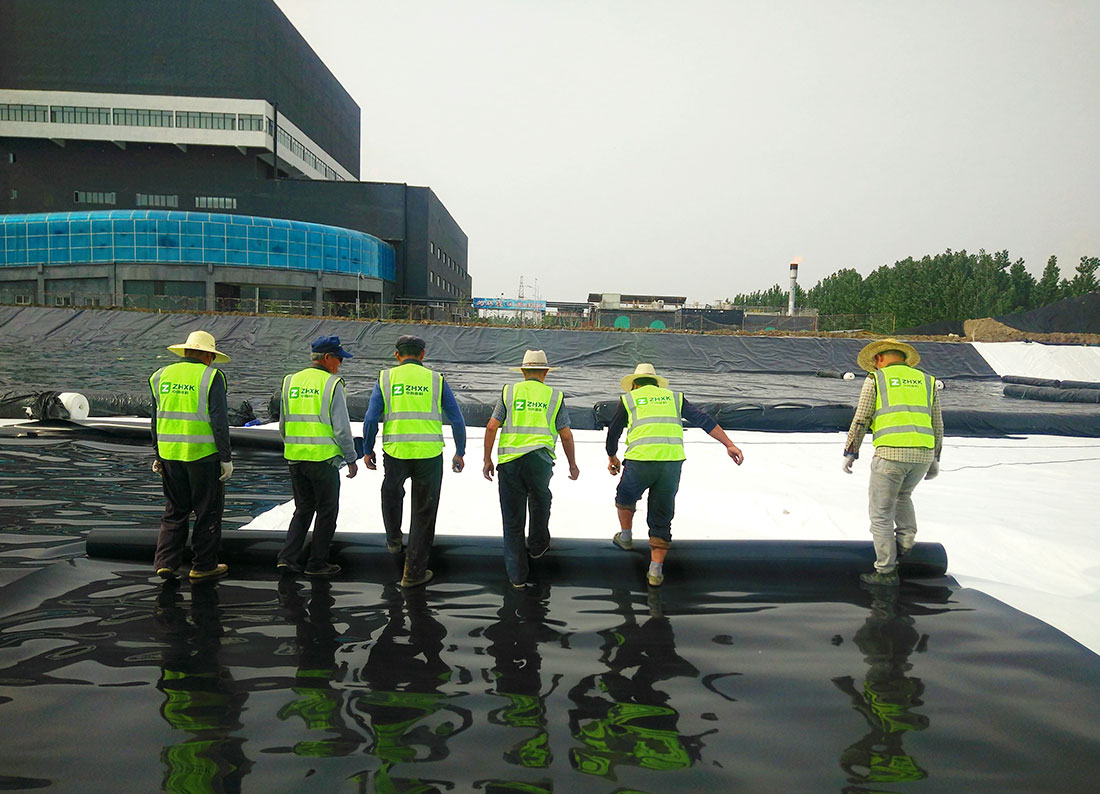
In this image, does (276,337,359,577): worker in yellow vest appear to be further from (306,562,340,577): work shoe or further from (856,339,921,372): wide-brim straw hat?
(856,339,921,372): wide-brim straw hat

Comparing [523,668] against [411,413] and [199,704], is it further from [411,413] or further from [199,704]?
[411,413]

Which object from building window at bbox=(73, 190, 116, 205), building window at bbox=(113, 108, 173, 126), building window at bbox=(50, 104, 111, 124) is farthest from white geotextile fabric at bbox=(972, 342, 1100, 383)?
building window at bbox=(50, 104, 111, 124)

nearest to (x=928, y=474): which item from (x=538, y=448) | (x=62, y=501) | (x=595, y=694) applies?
(x=538, y=448)

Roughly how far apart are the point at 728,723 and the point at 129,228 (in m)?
61.7

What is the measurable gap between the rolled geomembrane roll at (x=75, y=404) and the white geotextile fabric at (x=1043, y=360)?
1323 inches

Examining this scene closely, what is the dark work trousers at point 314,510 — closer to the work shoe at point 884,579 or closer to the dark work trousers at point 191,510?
the dark work trousers at point 191,510

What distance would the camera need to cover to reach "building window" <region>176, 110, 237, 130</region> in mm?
58844

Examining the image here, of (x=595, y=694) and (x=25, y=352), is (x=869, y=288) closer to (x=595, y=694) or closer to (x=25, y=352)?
(x=25, y=352)

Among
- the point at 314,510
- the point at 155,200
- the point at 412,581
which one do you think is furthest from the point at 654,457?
the point at 155,200

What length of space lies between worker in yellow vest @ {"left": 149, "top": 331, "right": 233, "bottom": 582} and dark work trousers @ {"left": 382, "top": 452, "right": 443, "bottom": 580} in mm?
1359

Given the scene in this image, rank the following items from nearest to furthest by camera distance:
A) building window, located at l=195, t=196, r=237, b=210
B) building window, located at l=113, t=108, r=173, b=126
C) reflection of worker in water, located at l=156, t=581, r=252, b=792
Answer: reflection of worker in water, located at l=156, t=581, r=252, b=792, building window, located at l=113, t=108, r=173, b=126, building window, located at l=195, t=196, r=237, b=210

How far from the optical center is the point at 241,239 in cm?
5450

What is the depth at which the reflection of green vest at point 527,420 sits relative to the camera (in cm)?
578

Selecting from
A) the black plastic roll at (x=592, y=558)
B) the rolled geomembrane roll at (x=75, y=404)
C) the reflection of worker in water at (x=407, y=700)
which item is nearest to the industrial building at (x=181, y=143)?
the rolled geomembrane roll at (x=75, y=404)
